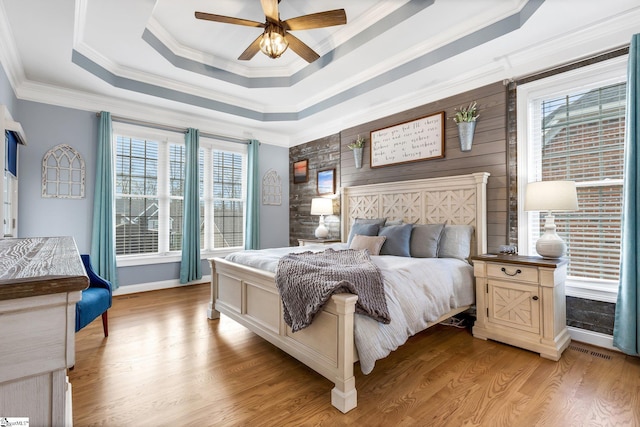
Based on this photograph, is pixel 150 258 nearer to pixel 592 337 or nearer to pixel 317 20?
pixel 317 20

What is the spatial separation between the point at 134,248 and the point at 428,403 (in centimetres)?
433

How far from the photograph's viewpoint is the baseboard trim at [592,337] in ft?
8.36

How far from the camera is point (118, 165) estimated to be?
14.4 feet

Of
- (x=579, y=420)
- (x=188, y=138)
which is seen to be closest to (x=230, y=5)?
(x=188, y=138)

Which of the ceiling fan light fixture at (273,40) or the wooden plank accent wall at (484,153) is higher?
the ceiling fan light fixture at (273,40)

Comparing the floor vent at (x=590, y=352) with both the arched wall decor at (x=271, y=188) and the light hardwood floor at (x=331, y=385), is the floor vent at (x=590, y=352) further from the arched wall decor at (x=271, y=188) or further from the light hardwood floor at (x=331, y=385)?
the arched wall decor at (x=271, y=188)

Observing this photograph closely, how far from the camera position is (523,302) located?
2588mm

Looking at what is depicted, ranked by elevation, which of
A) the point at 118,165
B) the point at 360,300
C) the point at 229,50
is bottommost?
the point at 360,300

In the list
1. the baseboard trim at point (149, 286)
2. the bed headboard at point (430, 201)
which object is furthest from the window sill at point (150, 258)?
the bed headboard at point (430, 201)

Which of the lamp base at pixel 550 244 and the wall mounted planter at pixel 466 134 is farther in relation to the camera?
the wall mounted planter at pixel 466 134

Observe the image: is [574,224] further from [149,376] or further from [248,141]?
[248,141]

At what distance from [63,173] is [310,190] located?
11.6 ft

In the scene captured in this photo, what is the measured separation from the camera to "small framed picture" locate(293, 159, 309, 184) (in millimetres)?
5723

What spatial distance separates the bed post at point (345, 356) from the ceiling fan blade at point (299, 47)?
222 centimetres
